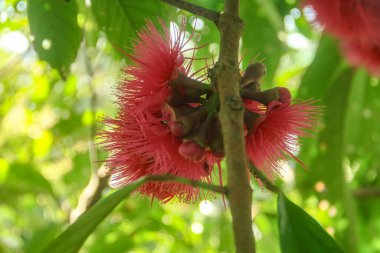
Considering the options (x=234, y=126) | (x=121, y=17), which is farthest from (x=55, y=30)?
(x=234, y=126)

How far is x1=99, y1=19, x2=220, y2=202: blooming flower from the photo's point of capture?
1.04m

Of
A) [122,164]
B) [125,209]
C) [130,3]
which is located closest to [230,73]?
[122,164]

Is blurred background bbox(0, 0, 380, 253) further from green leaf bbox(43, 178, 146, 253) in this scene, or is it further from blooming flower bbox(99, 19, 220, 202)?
green leaf bbox(43, 178, 146, 253)

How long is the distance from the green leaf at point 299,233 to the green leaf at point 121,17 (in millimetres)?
665

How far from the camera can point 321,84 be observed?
217 cm

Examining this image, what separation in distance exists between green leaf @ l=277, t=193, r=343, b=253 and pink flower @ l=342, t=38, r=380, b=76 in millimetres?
1167

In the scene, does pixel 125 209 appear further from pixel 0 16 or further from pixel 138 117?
pixel 138 117

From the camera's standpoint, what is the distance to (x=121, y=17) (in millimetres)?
1368

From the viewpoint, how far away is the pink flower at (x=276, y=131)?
108cm

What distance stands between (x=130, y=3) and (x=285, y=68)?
1916 millimetres

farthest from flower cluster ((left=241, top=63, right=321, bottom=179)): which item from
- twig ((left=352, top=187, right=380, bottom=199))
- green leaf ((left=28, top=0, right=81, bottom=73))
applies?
twig ((left=352, top=187, right=380, bottom=199))

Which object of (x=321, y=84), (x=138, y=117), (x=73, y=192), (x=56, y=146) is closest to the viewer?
(x=138, y=117)

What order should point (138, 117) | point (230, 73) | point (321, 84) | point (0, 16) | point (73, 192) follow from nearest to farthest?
point (230, 73) < point (138, 117) < point (0, 16) < point (321, 84) < point (73, 192)

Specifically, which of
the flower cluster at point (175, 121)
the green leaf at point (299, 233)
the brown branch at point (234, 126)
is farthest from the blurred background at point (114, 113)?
the green leaf at point (299, 233)
